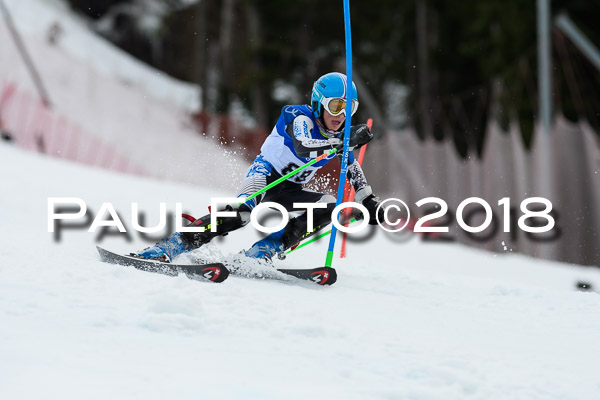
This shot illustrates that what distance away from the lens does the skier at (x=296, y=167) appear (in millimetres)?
4973

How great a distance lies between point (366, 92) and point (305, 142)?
388 inches

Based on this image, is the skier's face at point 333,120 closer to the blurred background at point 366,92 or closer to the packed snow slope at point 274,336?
the packed snow slope at point 274,336

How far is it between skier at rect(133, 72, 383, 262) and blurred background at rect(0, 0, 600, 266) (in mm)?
1107

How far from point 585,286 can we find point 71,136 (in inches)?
518

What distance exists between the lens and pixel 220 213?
206 inches

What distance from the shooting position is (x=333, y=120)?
504cm

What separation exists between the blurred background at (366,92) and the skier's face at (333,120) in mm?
1627

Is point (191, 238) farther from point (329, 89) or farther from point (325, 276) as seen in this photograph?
point (329, 89)

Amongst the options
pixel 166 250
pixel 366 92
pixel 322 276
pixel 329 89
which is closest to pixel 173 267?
pixel 166 250

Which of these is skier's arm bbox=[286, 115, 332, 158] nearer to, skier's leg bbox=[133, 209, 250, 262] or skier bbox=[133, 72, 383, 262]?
skier bbox=[133, 72, 383, 262]

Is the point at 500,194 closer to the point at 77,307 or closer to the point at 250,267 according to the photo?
the point at 250,267

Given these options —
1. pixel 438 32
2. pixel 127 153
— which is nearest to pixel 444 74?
pixel 438 32

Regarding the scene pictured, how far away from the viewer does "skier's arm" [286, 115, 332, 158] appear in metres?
4.96

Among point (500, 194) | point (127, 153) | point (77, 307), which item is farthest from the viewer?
point (127, 153)
